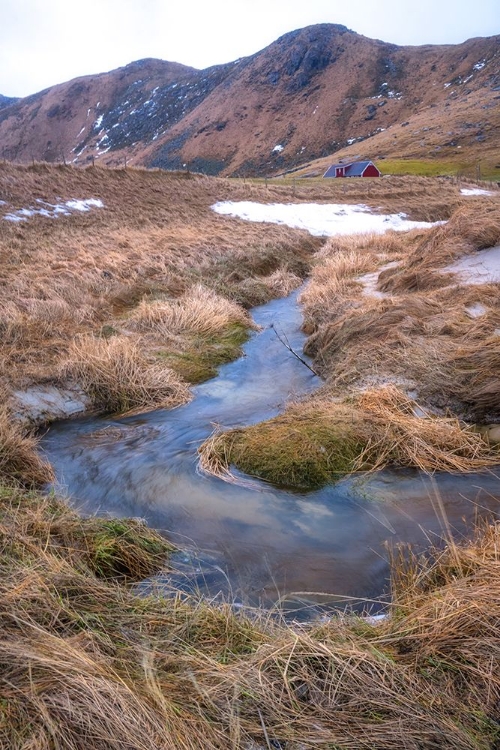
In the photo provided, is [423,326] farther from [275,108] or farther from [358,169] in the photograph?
[275,108]

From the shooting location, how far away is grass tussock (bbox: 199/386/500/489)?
18.5 ft

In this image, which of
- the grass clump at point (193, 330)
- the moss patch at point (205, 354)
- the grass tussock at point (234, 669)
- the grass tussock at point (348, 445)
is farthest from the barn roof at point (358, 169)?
the grass tussock at point (234, 669)

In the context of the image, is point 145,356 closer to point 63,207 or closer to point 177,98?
point 63,207

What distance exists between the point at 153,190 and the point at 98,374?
21.7 meters

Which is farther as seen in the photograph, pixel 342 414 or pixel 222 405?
pixel 222 405

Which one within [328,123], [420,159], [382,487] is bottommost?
[382,487]

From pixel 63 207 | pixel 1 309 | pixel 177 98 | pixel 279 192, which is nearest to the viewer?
pixel 1 309

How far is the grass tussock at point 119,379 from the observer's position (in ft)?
26.3

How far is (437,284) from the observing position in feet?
34.5

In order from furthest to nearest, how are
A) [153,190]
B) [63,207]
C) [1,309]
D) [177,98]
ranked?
[177,98] → [153,190] → [63,207] → [1,309]

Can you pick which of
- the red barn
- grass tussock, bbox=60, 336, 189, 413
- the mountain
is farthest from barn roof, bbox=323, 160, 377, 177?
grass tussock, bbox=60, 336, 189, 413

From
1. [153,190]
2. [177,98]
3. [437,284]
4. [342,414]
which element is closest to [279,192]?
[153,190]

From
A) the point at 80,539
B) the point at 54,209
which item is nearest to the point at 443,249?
the point at 80,539

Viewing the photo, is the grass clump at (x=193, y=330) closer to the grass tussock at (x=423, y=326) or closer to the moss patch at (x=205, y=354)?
the moss patch at (x=205, y=354)
